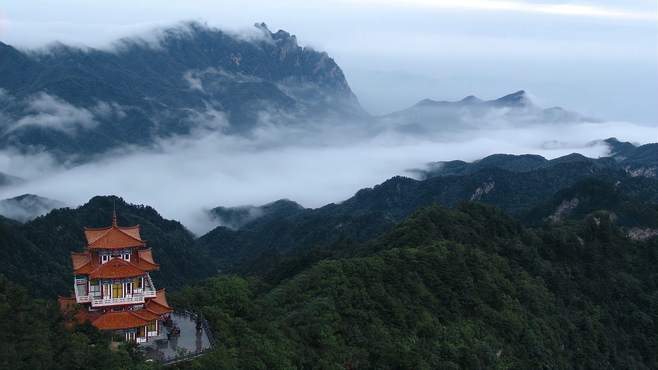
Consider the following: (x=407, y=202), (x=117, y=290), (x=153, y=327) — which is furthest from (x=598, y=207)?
(x=117, y=290)

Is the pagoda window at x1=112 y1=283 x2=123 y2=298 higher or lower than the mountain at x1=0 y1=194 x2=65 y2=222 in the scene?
lower

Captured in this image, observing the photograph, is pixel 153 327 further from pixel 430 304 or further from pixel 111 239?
pixel 430 304

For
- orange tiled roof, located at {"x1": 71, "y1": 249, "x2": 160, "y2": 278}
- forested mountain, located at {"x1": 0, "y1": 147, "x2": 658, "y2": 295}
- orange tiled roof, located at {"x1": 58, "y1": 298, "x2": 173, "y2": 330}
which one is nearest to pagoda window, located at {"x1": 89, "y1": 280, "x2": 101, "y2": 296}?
orange tiled roof, located at {"x1": 71, "y1": 249, "x2": 160, "y2": 278}

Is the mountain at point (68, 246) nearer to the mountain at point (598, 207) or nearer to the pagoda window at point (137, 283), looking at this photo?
the pagoda window at point (137, 283)

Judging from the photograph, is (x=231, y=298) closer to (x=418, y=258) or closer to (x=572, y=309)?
(x=418, y=258)

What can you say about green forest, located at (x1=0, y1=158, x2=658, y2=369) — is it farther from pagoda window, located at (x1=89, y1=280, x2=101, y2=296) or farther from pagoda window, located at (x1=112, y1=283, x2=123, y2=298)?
pagoda window, located at (x1=112, y1=283, x2=123, y2=298)

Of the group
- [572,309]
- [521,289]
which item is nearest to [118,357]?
[521,289]
